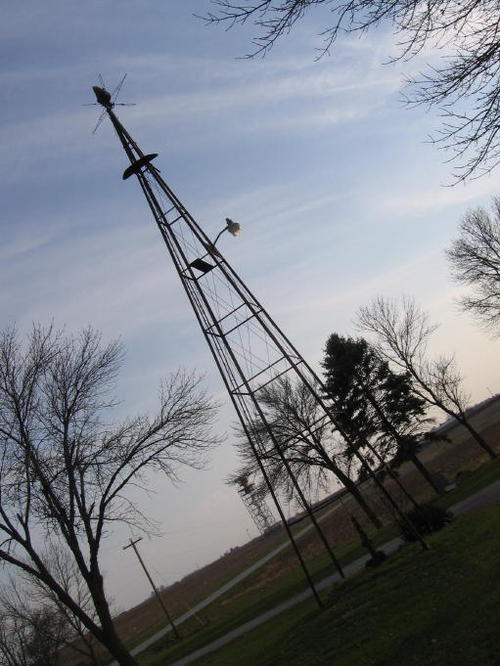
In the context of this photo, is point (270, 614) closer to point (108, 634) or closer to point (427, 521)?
point (427, 521)

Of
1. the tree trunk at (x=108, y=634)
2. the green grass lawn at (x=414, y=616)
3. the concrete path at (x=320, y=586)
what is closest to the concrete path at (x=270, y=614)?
the concrete path at (x=320, y=586)

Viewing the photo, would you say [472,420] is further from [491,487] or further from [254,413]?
[254,413]

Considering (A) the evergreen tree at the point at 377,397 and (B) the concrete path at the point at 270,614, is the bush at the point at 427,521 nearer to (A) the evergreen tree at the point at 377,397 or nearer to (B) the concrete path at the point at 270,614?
(B) the concrete path at the point at 270,614

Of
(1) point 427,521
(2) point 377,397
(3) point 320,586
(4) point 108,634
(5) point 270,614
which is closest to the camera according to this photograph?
(4) point 108,634

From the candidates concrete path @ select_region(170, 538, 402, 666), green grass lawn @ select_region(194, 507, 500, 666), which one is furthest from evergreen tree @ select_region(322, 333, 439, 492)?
green grass lawn @ select_region(194, 507, 500, 666)

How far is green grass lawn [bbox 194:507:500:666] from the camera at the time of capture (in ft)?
19.5

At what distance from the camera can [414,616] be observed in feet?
24.7

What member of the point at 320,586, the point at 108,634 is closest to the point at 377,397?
the point at 320,586

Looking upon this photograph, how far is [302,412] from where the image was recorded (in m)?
25.2

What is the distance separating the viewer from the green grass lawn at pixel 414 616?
5.95 metres

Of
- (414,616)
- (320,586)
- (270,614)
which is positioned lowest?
(320,586)

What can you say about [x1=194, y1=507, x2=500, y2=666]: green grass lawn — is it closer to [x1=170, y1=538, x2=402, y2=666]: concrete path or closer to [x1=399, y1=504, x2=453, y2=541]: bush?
[x1=399, y1=504, x2=453, y2=541]: bush

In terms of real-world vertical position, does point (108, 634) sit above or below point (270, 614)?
above

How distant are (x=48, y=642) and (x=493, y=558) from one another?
25.6 metres
